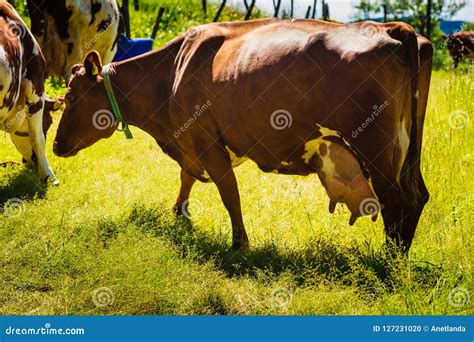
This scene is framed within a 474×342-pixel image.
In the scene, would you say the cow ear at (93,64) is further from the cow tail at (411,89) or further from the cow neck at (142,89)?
the cow tail at (411,89)

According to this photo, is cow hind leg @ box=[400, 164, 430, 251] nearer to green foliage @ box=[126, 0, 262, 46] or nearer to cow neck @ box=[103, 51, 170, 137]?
cow neck @ box=[103, 51, 170, 137]

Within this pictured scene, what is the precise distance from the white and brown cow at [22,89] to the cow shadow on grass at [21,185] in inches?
5.9

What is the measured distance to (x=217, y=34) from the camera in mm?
7086

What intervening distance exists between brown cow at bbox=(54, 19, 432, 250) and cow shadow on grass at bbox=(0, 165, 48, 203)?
39.5 inches

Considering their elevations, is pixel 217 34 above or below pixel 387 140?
above

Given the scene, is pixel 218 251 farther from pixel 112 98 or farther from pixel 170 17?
pixel 170 17

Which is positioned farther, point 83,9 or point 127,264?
point 83,9

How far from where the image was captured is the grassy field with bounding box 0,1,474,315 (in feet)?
18.7

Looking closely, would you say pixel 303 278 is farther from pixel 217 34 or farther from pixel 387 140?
pixel 217 34

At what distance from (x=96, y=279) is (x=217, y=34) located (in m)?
2.47

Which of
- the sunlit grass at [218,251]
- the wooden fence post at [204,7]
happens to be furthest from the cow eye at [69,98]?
the wooden fence post at [204,7]

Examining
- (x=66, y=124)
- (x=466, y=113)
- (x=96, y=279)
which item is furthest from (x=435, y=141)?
(x=96, y=279)

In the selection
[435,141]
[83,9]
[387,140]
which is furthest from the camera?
[83,9]

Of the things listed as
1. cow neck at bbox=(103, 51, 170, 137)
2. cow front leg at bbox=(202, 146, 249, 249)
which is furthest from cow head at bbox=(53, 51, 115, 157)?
cow front leg at bbox=(202, 146, 249, 249)
